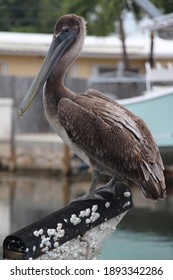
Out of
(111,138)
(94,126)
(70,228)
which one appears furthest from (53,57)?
(70,228)

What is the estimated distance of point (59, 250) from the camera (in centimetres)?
463

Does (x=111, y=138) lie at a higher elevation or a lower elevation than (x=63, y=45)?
lower

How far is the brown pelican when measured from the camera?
5105mm

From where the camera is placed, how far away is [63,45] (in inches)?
212

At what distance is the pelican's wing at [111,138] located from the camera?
16.7 feet

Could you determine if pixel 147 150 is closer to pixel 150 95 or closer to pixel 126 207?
pixel 126 207

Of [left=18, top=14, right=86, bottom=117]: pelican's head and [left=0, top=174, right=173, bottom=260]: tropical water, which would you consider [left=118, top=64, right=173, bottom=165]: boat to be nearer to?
[left=0, top=174, right=173, bottom=260]: tropical water

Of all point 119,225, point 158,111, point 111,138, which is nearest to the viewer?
point 111,138

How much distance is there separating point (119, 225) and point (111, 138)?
10436 mm

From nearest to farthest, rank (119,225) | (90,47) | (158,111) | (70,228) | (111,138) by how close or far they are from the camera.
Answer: (70,228) → (111,138) → (119,225) → (158,111) → (90,47)

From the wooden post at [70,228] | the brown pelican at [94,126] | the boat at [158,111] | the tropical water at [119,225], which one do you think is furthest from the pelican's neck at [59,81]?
the boat at [158,111]

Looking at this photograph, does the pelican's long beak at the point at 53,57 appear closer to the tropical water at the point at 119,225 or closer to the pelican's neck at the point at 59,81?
the pelican's neck at the point at 59,81

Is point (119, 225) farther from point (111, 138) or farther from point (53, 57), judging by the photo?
point (111, 138)

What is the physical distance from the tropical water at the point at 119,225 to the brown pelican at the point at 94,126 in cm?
597
